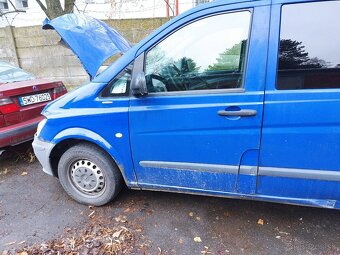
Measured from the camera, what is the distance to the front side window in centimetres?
219

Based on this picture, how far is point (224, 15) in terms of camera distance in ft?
7.19

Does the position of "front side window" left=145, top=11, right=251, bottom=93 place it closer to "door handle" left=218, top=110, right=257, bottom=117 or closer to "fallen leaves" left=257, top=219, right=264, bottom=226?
"door handle" left=218, top=110, right=257, bottom=117

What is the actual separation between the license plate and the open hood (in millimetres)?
1080

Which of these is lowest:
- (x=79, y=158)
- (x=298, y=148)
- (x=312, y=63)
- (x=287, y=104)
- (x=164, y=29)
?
(x=79, y=158)

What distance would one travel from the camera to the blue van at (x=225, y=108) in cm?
204

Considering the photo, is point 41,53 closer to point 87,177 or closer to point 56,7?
point 56,7

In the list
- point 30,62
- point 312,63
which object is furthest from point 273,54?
point 30,62

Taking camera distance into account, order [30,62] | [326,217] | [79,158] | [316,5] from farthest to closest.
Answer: [30,62], [79,158], [326,217], [316,5]

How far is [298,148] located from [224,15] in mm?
1169

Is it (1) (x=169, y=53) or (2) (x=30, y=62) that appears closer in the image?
(1) (x=169, y=53)

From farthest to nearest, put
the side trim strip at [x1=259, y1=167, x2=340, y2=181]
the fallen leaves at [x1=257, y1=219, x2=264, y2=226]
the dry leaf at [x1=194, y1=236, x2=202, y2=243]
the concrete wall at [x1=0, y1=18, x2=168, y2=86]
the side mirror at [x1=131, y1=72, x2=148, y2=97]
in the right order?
1. the concrete wall at [x1=0, y1=18, x2=168, y2=86]
2. the fallen leaves at [x1=257, y1=219, x2=264, y2=226]
3. the dry leaf at [x1=194, y1=236, x2=202, y2=243]
4. the side mirror at [x1=131, y1=72, x2=148, y2=97]
5. the side trim strip at [x1=259, y1=167, x2=340, y2=181]

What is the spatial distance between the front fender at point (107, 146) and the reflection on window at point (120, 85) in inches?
16.3

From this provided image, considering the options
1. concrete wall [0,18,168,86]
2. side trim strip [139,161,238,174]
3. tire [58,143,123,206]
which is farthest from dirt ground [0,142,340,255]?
concrete wall [0,18,168,86]

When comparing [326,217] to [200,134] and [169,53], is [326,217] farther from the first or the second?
[169,53]
